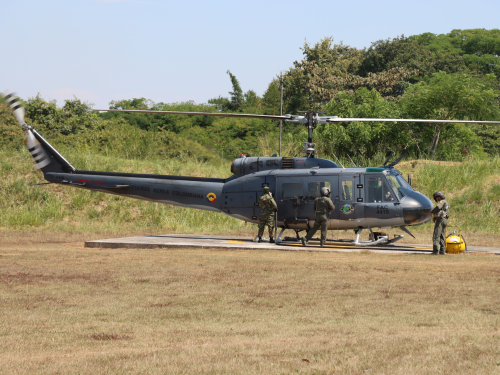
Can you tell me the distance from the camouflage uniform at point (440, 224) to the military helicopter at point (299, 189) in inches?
46.2

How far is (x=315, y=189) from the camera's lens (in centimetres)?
1473

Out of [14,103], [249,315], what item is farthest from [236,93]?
A: [249,315]

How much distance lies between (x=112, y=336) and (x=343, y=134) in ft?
94.3

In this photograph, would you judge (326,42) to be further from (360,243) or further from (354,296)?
(354,296)

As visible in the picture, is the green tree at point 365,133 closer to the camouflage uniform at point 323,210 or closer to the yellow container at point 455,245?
the camouflage uniform at point 323,210

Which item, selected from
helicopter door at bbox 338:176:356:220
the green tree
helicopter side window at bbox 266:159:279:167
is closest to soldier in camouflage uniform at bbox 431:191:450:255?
helicopter door at bbox 338:176:356:220

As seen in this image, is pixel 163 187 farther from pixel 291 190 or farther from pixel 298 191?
pixel 298 191

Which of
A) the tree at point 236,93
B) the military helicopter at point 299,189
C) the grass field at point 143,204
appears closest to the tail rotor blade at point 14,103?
the military helicopter at point 299,189

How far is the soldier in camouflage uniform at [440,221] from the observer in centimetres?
1271

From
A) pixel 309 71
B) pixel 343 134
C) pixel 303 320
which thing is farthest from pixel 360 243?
pixel 309 71

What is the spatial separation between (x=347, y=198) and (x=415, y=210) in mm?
1793

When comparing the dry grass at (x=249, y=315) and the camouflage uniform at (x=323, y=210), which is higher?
the camouflage uniform at (x=323, y=210)

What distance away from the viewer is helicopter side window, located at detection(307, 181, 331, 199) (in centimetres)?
1468

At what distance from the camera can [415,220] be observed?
1421cm
